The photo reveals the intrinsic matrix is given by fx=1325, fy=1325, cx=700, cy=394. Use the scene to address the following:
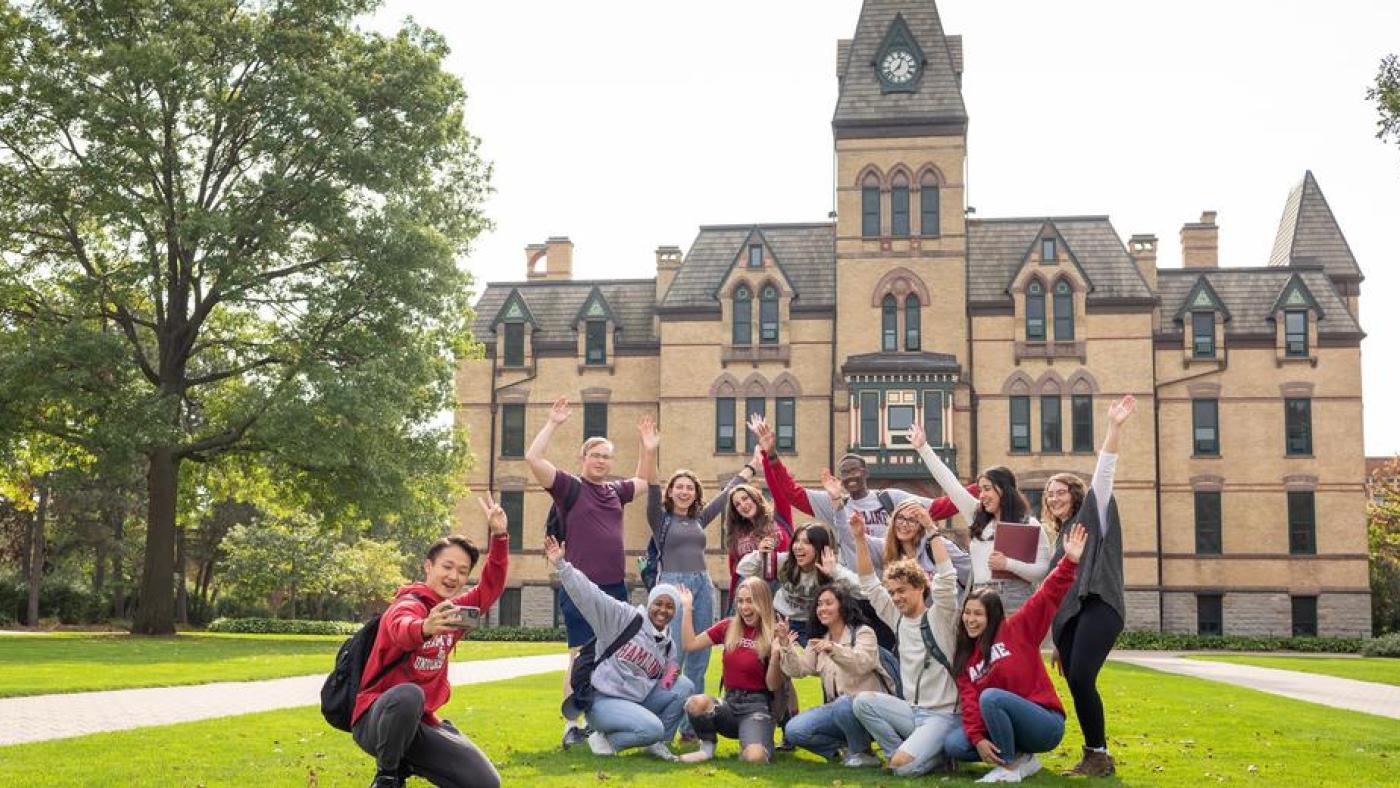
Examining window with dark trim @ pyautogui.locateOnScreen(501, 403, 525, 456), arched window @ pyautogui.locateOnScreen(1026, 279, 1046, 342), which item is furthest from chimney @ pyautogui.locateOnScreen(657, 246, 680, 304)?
arched window @ pyautogui.locateOnScreen(1026, 279, 1046, 342)

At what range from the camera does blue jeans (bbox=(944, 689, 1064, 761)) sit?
→ 9156 mm

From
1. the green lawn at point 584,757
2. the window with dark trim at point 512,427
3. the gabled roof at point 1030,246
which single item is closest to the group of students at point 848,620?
the green lawn at point 584,757

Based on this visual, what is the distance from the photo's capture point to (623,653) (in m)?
10.6

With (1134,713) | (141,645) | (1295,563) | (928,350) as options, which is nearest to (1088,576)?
(1134,713)

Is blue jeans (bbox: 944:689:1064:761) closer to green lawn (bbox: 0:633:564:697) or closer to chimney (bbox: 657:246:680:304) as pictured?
green lawn (bbox: 0:633:564:697)

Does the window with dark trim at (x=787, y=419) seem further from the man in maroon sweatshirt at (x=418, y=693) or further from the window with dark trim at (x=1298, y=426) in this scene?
the man in maroon sweatshirt at (x=418, y=693)

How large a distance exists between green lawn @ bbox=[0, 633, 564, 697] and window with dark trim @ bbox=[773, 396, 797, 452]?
16.3 m

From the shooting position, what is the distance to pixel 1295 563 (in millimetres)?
45281

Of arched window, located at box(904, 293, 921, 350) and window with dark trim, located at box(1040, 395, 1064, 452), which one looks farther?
arched window, located at box(904, 293, 921, 350)

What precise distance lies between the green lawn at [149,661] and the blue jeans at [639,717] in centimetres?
863

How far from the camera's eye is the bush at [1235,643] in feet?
137

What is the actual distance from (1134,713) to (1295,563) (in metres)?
34.1

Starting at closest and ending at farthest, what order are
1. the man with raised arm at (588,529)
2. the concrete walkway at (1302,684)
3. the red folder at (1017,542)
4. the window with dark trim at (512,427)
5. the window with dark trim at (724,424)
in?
the red folder at (1017,542) → the man with raised arm at (588,529) → the concrete walkway at (1302,684) → the window with dark trim at (724,424) → the window with dark trim at (512,427)

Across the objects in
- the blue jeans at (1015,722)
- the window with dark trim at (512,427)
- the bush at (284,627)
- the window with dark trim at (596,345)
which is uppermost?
the window with dark trim at (596,345)
